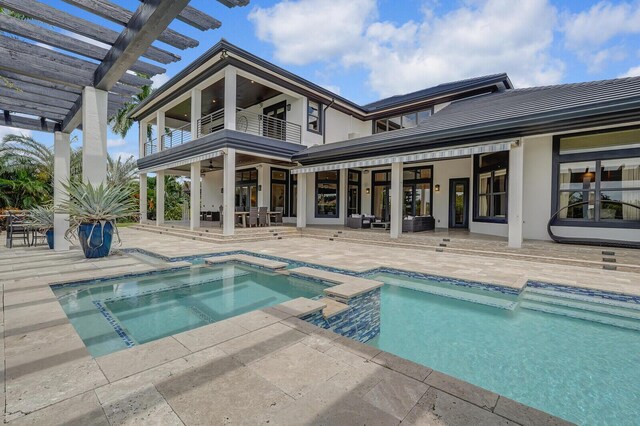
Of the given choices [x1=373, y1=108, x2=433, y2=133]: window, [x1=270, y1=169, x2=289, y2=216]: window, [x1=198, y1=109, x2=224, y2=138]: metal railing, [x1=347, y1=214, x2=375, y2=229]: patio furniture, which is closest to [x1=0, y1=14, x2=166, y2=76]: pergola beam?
[x1=347, y1=214, x2=375, y2=229]: patio furniture

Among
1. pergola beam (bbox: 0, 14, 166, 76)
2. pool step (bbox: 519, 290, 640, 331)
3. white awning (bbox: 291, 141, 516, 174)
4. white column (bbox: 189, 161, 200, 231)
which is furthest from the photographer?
white column (bbox: 189, 161, 200, 231)

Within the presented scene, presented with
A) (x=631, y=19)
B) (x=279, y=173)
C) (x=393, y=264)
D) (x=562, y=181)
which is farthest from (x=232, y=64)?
(x=631, y=19)

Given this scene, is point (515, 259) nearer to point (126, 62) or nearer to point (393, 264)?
point (393, 264)

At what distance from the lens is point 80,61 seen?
6.40m

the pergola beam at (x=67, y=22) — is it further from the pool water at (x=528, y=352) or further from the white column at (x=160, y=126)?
the white column at (x=160, y=126)

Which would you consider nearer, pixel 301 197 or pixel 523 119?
pixel 523 119

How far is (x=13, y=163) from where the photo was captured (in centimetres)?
1767

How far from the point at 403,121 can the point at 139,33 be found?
16.1 meters

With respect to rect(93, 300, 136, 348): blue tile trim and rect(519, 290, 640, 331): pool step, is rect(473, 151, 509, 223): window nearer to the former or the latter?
rect(519, 290, 640, 331): pool step

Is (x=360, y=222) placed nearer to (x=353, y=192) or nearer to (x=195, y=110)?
(x=353, y=192)

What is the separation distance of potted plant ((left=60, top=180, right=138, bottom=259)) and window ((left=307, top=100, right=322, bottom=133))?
426 inches

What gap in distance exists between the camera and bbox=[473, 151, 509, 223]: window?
11.0 meters

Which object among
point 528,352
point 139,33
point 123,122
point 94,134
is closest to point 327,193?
point 94,134

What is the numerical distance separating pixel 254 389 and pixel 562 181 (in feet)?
36.2
